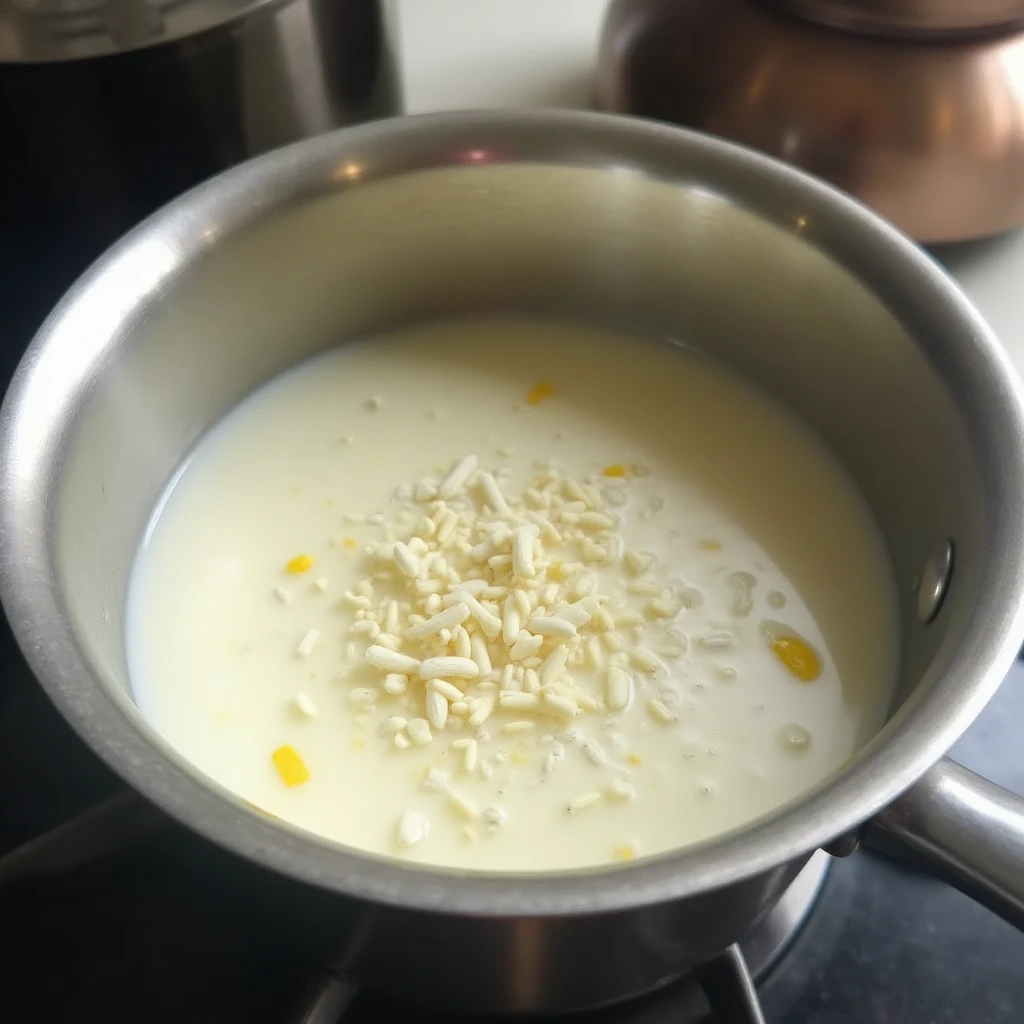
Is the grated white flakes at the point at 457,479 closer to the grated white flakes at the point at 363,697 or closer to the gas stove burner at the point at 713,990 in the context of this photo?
the grated white flakes at the point at 363,697

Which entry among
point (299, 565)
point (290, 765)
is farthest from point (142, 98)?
point (290, 765)

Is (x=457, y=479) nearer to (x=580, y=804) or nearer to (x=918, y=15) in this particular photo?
(x=580, y=804)

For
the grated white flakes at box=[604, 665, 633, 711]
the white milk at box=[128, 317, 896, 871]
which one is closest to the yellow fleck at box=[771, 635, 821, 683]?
the white milk at box=[128, 317, 896, 871]

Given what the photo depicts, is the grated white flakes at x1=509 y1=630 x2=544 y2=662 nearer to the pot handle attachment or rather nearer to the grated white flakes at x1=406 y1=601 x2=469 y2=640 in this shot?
the grated white flakes at x1=406 y1=601 x2=469 y2=640

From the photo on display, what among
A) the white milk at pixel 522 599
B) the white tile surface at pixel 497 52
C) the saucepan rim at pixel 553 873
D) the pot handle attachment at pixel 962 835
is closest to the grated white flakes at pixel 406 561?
the white milk at pixel 522 599

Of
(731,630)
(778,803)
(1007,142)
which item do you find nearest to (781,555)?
(731,630)

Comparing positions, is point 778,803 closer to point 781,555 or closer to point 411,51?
point 781,555
